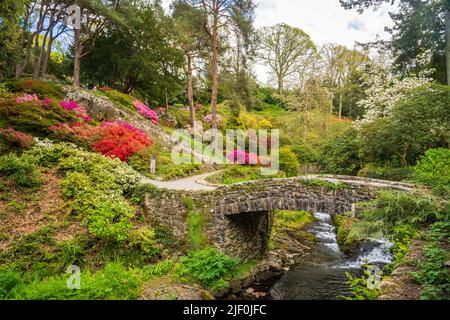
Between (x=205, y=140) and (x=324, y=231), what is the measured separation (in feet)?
36.3

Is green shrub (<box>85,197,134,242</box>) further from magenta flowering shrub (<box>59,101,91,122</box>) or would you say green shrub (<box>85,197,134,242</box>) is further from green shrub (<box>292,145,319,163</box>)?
green shrub (<box>292,145,319,163</box>)

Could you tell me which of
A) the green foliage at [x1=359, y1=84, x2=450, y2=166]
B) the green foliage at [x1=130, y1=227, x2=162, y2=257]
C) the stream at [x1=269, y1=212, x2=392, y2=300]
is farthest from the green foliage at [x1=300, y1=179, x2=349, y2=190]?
the green foliage at [x1=359, y1=84, x2=450, y2=166]

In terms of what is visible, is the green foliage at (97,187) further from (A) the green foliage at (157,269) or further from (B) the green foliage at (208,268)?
(B) the green foliage at (208,268)

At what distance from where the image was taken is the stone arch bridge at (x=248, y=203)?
8055 mm

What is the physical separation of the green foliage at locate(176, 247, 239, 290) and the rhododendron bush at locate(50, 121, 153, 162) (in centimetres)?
641

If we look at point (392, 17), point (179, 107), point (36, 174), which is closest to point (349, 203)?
point (36, 174)

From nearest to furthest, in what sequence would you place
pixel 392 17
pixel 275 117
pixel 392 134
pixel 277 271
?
pixel 277 271 → pixel 392 134 → pixel 392 17 → pixel 275 117

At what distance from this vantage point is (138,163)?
1335 centimetres

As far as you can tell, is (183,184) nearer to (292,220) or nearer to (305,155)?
(292,220)

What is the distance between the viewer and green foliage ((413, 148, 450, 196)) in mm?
8172

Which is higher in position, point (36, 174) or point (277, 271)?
point (36, 174)

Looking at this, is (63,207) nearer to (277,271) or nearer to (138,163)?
(138,163)

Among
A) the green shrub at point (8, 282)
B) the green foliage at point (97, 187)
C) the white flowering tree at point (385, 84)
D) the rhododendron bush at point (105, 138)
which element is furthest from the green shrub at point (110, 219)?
the white flowering tree at point (385, 84)

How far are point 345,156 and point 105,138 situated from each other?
16.8 metres
